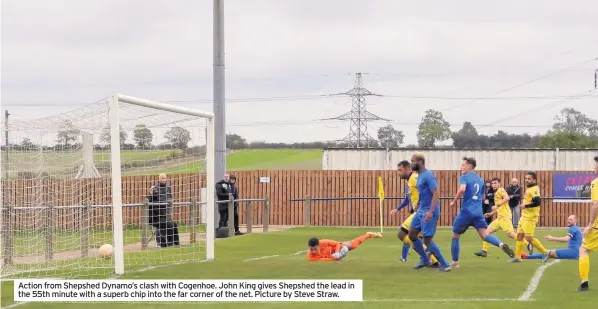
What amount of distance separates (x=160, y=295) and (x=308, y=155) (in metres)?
42.3

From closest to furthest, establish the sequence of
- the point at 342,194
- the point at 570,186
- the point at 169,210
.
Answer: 1. the point at 169,210
2. the point at 570,186
3. the point at 342,194

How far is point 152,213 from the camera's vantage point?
72.3 feet

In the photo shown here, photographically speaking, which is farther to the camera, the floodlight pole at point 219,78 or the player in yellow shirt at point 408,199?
the floodlight pole at point 219,78

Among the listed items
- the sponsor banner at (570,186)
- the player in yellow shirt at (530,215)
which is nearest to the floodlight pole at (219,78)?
the player in yellow shirt at (530,215)

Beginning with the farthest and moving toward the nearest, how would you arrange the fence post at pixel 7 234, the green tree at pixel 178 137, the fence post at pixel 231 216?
the fence post at pixel 231 216 < the green tree at pixel 178 137 < the fence post at pixel 7 234

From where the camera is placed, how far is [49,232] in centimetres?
1938

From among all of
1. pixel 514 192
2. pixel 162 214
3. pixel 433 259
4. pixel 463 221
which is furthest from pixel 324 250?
pixel 514 192

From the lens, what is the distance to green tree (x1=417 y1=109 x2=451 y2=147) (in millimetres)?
59625

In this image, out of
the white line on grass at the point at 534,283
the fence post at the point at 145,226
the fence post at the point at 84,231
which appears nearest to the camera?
the white line on grass at the point at 534,283

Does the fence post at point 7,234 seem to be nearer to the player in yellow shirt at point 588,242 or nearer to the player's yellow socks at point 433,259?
the player's yellow socks at point 433,259

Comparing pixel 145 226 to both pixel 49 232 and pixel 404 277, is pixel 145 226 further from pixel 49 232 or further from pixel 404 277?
pixel 404 277

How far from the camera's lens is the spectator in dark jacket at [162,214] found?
70.0 ft

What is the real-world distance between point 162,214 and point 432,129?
Result: 134 ft

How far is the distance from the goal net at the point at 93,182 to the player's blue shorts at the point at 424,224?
5.09m
